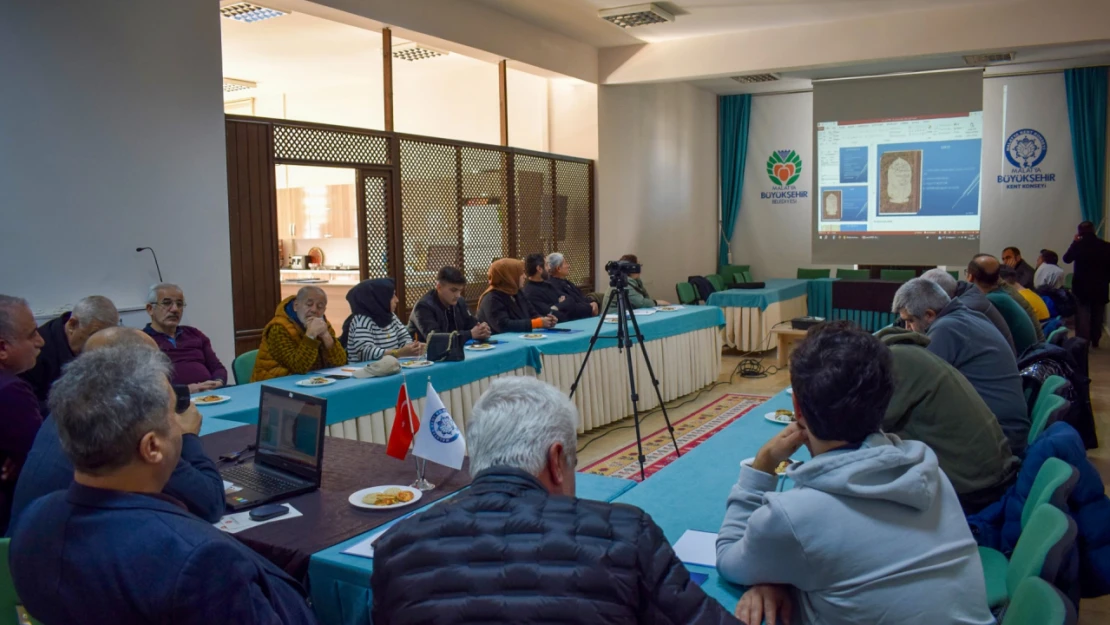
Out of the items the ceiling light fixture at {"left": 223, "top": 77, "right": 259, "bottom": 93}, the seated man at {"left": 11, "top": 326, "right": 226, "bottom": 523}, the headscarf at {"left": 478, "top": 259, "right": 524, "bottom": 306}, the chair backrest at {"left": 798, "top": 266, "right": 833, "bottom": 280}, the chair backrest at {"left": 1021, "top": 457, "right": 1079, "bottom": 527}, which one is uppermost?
the ceiling light fixture at {"left": 223, "top": 77, "right": 259, "bottom": 93}

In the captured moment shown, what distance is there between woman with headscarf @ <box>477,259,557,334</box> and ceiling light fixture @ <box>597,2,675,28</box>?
3.00 metres

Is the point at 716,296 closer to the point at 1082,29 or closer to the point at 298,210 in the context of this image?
the point at 1082,29

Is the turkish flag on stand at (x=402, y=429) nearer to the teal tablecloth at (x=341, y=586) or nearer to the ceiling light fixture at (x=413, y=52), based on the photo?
the teal tablecloth at (x=341, y=586)

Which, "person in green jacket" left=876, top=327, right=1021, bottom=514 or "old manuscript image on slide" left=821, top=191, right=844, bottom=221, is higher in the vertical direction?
"old manuscript image on slide" left=821, top=191, right=844, bottom=221

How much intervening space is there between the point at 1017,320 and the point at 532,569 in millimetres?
4622

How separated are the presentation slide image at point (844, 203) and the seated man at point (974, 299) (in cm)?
554

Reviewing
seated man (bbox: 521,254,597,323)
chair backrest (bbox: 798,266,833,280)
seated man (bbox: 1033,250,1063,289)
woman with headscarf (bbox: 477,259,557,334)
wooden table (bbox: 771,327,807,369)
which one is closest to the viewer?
woman with headscarf (bbox: 477,259,557,334)

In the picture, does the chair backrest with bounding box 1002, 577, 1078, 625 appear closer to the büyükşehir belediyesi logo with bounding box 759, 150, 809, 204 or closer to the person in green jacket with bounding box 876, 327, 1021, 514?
the person in green jacket with bounding box 876, 327, 1021, 514

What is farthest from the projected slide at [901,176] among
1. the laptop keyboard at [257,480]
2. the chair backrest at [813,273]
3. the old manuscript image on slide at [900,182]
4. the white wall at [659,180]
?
the laptop keyboard at [257,480]

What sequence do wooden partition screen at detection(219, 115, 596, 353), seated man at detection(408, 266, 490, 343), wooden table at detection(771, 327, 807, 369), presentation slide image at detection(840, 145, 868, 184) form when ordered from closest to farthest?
1. seated man at detection(408, 266, 490, 343)
2. wooden partition screen at detection(219, 115, 596, 353)
3. wooden table at detection(771, 327, 807, 369)
4. presentation slide image at detection(840, 145, 868, 184)

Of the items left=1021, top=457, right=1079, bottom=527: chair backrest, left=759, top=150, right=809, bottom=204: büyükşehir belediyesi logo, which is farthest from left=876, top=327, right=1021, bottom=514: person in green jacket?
left=759, top=150, right=809, bottom=204: büyükşehir belediyesi logo

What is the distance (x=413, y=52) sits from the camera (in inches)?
354

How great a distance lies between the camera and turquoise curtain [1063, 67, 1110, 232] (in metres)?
10.6

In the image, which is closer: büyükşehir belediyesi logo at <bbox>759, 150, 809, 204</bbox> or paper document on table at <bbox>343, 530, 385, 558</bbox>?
paper document on table at <bbox>343, 530, 385, 558</bbox>
